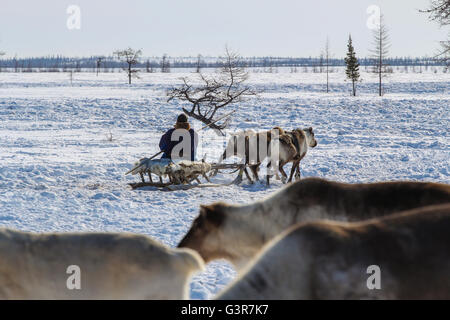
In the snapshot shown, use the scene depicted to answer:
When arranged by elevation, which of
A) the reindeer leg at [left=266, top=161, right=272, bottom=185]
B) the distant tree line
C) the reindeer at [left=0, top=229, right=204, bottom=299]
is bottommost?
the reindeer leg at [left=266, top=161, right=272, bottom=185]

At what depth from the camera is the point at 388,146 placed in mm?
20078

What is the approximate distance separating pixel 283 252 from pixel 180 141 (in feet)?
30.4

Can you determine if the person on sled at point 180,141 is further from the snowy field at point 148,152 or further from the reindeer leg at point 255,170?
the reindeer leg at point 255,170

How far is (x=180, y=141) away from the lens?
1220 cm

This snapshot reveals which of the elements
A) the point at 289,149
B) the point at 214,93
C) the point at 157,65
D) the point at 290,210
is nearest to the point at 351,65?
the point at 214,93

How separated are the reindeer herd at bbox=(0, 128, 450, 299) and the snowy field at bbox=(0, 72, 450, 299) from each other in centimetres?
122

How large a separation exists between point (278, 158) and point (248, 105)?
19.9 metres

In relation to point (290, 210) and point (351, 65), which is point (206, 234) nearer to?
point (290, 210)

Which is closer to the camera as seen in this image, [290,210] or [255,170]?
[290,210]

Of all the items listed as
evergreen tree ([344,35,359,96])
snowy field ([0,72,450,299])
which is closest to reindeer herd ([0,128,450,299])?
snowy field ([0,72,450,299])

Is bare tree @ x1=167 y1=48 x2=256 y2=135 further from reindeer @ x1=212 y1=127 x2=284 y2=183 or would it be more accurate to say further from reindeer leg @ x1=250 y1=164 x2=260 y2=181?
reindeer leg @ x1=250 y1=164 x2=260 y2=181

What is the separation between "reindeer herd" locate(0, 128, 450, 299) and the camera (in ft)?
9.83

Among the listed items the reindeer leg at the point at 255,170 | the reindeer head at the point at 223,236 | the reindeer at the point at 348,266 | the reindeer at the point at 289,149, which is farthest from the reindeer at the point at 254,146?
the reindeer at the point at 348,266
